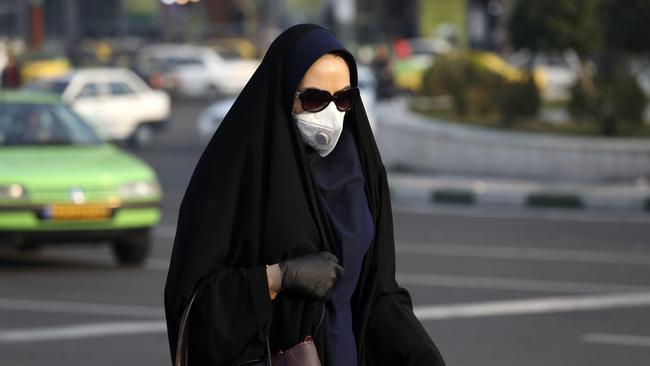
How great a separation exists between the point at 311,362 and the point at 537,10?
1939 centimetres

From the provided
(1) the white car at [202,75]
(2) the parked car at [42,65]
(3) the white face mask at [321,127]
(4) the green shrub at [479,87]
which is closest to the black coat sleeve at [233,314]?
(3) the white face mask at [321,127]

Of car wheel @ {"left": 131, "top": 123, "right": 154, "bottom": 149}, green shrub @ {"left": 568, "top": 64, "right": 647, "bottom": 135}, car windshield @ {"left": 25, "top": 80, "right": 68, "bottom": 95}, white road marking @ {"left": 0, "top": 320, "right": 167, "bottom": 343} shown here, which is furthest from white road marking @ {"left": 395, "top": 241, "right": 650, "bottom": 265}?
car wheel @ {"left": 131, "top": 123, "right": 154, "bottom": 149}

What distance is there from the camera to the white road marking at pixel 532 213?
16.2 metres

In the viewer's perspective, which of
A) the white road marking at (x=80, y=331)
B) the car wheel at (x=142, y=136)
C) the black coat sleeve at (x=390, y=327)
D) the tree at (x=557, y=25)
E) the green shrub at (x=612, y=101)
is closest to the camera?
the black coat sleeve at (x=390, y=327)

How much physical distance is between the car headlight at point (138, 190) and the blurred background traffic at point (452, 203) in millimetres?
15

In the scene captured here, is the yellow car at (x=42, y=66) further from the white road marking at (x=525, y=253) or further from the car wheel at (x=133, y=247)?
the car wheel at (x=133, y=247)

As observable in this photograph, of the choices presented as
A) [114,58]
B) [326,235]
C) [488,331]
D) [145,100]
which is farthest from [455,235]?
[114,58]

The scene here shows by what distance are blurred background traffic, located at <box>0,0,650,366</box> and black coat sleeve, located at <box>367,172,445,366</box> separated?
445cm

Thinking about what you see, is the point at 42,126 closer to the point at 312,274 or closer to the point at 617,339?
the point at 617,339

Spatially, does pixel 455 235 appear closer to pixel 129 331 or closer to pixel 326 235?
pixel 129 331

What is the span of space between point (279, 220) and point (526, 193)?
14.2m

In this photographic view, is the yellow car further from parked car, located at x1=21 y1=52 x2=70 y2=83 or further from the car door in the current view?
the car door

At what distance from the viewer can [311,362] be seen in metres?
3.43

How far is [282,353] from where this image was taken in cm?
345
